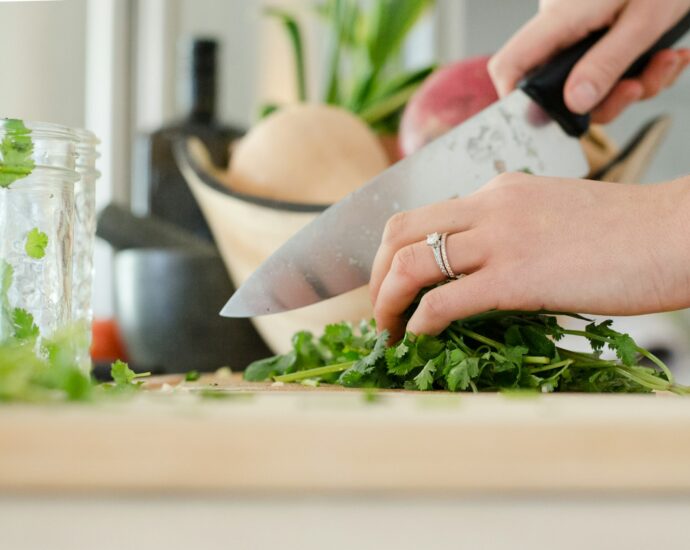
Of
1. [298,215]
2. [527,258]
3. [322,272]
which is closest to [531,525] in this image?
[527,258]

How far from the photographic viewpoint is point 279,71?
260 cm

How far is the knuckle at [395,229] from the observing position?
0.70 m

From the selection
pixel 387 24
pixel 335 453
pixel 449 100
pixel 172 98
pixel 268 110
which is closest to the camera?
pixel 335 453

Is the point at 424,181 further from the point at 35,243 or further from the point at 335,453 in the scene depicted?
the point at 335,453

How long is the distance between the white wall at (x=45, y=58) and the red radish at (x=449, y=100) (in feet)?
2.55

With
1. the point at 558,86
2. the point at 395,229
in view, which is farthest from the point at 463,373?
the point at 558,86

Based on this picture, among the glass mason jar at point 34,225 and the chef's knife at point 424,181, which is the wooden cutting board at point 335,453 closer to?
the glass mason jar at point 34,225

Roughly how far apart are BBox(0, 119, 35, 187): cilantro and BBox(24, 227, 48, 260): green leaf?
0.14 feet

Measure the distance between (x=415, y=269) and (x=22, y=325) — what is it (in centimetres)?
30

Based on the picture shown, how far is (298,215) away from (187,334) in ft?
1.10

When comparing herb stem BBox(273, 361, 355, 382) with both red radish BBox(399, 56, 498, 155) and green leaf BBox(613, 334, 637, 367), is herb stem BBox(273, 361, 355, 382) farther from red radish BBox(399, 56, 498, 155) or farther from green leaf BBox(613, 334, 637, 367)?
red radish BBox(399, 56, 498, 155)

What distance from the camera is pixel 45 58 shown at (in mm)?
1836

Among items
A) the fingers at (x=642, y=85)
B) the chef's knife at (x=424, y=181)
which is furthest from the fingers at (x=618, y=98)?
the chef's knife at (x=424, y=181)

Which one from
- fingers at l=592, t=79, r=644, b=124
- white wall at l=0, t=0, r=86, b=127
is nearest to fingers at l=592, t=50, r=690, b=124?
fingers at l=592, t=79, r=644, b=124
